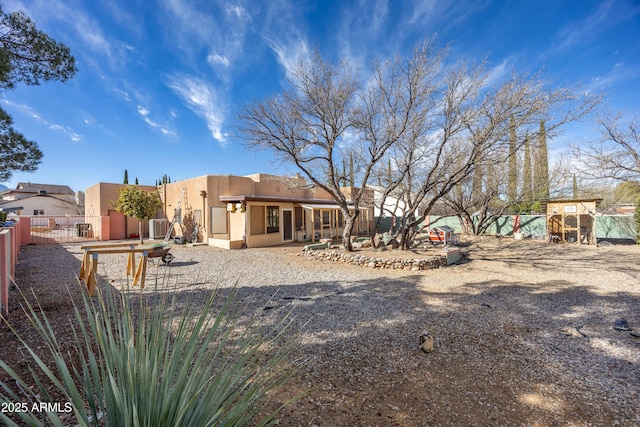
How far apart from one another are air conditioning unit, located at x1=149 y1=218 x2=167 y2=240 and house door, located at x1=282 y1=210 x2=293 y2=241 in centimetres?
910

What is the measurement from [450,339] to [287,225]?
14674 millimetres

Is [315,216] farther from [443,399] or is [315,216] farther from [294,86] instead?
[443,399]

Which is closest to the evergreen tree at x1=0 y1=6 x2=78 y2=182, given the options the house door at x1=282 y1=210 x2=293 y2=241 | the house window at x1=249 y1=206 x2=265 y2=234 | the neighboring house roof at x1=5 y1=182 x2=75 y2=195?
the house window at x1=249 y1=206 x2=265 y2=234

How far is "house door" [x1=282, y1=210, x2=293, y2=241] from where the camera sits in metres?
18.3

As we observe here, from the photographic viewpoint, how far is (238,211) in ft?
52.2

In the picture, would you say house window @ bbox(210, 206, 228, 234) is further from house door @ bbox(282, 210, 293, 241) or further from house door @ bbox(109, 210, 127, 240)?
house door @ bbox(109, 210, 127, 240)

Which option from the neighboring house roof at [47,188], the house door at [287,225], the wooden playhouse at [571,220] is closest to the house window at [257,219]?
the house door at [287,225]

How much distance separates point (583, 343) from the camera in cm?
451

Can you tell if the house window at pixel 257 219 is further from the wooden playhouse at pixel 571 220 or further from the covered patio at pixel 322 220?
the wooden playhouse at pixel 571 220

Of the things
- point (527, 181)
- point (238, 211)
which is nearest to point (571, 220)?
point (527, 181)

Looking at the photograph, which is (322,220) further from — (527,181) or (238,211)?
(527,181)

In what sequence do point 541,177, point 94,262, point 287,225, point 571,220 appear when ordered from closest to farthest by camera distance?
point 94,262 → point 541,177 → point 287,225 → point 571,220

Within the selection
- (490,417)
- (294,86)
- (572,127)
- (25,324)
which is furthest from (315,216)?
(490,417)

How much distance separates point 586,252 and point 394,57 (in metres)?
13.6
